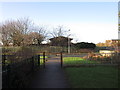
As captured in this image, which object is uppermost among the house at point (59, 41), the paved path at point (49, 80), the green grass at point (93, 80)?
the house at point (59, 41)

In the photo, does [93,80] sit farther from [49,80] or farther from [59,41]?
[59,41]

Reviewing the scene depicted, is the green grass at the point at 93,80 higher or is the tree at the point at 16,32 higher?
the tree at the point at 16,32

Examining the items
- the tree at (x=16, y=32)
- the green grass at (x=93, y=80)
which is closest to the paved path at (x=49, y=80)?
the green grass at (x=93, y=80)

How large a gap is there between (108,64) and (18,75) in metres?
7.58

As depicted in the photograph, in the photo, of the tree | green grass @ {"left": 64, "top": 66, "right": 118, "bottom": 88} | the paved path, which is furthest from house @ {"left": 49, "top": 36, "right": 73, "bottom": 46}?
green grass @ {"left": 64, "top": 66, "right": 118, "bottom": 88}

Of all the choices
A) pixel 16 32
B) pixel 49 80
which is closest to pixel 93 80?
pixel 49 80

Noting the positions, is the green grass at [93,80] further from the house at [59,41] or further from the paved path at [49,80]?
the house at [59,41]

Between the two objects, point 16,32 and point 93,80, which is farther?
point 16,32

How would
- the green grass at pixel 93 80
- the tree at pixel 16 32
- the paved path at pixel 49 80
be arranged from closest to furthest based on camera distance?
the green grass at pixel 93 80 → the paved path at pixel 49 80 → the tree at pixel 16 32

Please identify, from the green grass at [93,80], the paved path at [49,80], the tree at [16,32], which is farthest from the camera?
the tree at [16,32]

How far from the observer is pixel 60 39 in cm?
3048

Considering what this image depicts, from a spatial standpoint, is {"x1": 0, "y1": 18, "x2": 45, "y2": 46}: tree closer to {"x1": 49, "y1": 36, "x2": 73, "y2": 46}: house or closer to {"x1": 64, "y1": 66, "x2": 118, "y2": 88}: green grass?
{"x1": 49, "y1": 36, "x2": 73, "y2": 46}: house

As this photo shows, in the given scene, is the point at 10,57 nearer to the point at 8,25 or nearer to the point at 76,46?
the point at 8,25

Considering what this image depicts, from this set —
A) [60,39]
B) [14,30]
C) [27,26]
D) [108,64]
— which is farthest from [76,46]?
[108,64]
